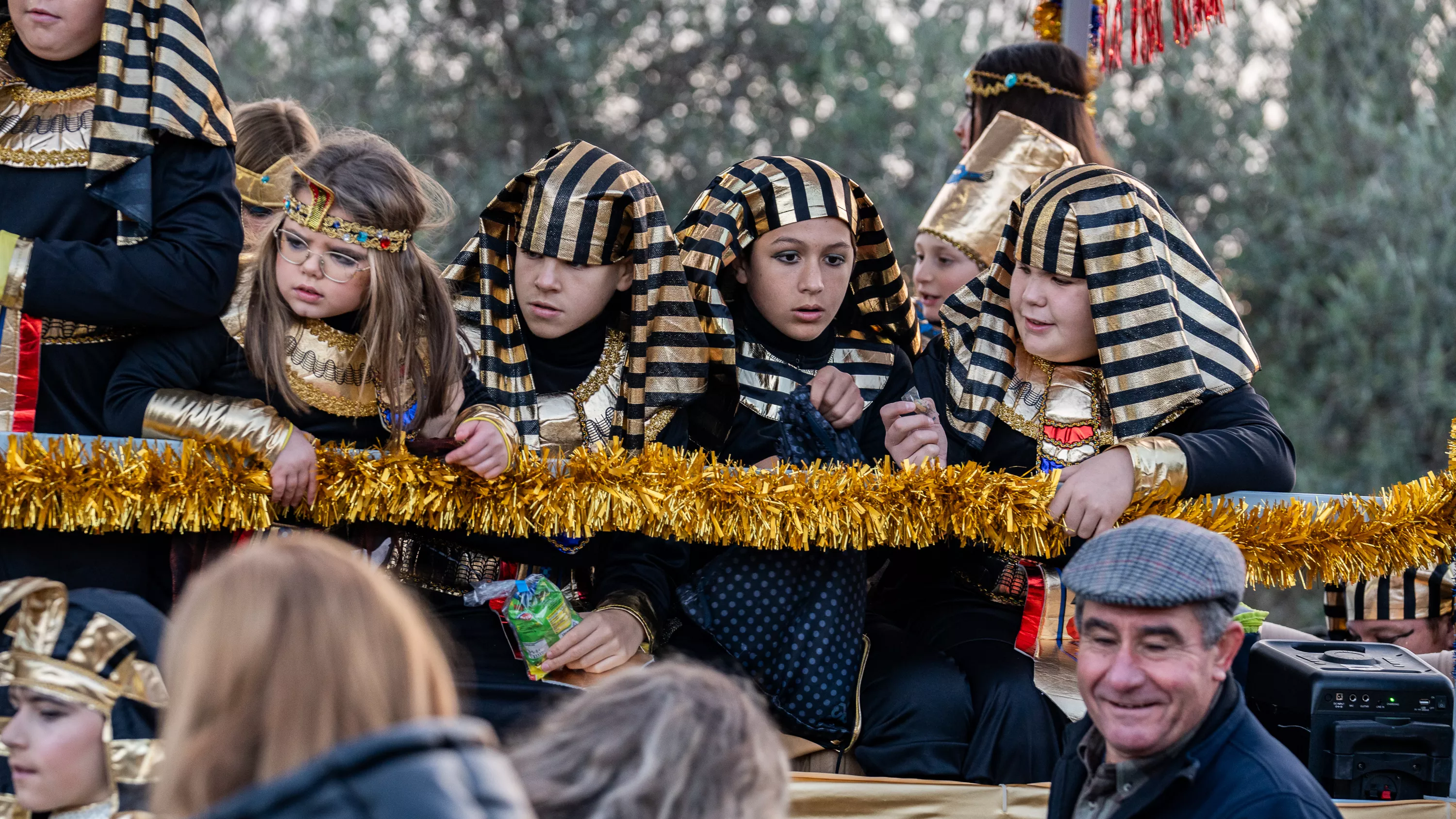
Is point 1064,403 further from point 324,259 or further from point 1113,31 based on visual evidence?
point 1113,31

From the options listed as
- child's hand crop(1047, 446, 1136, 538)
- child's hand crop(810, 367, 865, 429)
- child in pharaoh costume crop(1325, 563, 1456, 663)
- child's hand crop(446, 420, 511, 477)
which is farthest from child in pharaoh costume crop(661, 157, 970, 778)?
child in pharaoh costume crop(1325, 563, 1456, 663)

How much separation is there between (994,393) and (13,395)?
7.53ft

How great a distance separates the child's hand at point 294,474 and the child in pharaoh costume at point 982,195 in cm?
226

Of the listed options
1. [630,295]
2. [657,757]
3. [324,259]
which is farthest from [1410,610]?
[657,757]

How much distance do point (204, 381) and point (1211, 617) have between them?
2.18 meters

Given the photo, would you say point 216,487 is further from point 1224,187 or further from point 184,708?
point 1224,187

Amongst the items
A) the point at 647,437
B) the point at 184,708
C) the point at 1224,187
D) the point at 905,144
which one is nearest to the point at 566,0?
the point at 905,144

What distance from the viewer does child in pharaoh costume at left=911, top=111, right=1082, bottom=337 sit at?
4.83 m

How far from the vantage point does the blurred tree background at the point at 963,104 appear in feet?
35.0

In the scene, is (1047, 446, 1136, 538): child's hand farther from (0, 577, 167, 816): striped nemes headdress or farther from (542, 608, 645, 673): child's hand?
(0, 577, 167, 816): striped nemes headdress

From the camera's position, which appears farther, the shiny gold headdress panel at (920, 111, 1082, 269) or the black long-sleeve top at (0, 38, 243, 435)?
the shiny gold headdress panel at (920, 111, 1082, 269)

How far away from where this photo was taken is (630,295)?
3.84 m

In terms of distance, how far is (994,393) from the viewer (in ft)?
12.6

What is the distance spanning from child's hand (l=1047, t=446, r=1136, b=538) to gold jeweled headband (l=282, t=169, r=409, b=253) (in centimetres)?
167
